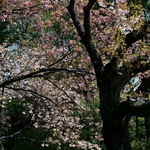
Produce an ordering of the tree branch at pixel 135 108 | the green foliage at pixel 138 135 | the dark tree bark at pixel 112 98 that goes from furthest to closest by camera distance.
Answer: the green foliage at pixel 138 135
the dark tree bark at pixel 112 98
the tree branch at pixel 135 108

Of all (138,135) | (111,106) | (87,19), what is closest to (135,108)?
(111,106)

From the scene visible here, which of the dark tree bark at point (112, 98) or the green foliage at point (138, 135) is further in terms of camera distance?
the green foliage at point (138, 135)

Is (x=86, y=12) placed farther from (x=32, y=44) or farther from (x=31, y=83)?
(x=32, y=44)

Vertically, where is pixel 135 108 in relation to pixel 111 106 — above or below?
below

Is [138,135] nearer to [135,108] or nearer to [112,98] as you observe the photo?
[112,98]

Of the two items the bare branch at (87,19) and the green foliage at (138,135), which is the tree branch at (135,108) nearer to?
the bare branch at (87,19)

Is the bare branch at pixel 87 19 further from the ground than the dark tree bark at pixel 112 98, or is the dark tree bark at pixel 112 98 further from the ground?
the bare branch at pixel 87 19

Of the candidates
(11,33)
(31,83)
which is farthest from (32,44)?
(11,33)

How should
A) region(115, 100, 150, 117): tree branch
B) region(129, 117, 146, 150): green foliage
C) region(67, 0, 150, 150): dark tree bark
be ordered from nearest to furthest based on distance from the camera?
region(115, 100, 150, 117): tree branch < region(67, 0, 150, 150): dark tree bark < region(129, 117, 146, 150): green foliage

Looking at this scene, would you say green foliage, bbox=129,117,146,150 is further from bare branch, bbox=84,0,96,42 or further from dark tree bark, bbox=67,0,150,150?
bare branch, bbox=84,0,96,42

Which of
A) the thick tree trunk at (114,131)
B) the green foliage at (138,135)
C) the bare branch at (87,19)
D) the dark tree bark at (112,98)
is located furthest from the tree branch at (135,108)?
the green foliage at (138,135)

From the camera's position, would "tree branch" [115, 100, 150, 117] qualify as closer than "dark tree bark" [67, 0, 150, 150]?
Yes

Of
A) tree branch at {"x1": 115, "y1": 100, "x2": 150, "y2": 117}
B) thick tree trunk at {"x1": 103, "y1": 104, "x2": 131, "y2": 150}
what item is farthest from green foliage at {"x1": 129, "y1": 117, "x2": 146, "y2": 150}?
tree branch at {"x1": 115, "y1": 100, "x2": 150, "y2": 117}

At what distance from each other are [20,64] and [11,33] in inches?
391
